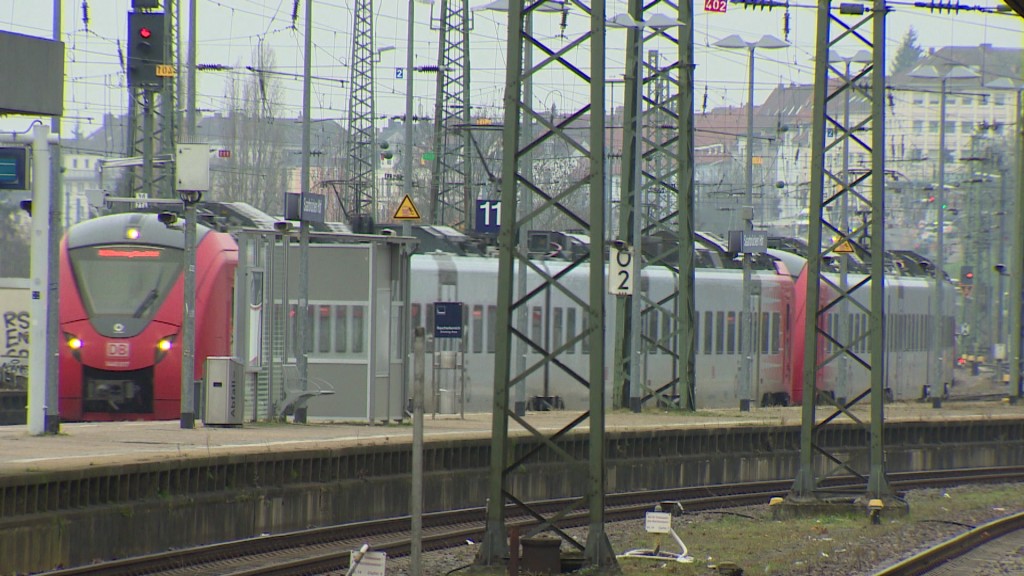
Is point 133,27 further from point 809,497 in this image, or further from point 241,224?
point 809,497

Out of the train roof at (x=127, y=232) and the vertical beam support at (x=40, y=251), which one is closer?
the vertical beam support at (x=40, y=251)

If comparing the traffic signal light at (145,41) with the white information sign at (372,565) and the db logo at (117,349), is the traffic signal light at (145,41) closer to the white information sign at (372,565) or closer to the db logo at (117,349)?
the db logo at (117,349)

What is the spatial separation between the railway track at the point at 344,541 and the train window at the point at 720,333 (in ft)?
40.3

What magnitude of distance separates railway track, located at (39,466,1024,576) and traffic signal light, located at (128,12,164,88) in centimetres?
986

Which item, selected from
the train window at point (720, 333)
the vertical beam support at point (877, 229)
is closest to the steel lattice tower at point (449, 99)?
the train window at point (720, 333)

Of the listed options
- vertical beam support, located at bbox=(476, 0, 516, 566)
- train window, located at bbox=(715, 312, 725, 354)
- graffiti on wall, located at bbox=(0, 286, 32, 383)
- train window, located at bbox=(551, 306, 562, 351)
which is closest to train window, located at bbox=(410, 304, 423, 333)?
train window, located at bbox=(551, 306, 562, 351)

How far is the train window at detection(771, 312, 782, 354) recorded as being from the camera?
1617 inches

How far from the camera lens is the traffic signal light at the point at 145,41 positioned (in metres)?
26.6

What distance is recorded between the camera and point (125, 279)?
86.0 ft

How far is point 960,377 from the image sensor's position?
7812 cm

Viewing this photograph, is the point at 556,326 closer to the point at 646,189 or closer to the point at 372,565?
the point at 646,189

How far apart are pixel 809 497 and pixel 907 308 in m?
26.8

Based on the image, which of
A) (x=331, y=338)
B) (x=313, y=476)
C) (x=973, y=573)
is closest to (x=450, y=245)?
(x=331, y=338)

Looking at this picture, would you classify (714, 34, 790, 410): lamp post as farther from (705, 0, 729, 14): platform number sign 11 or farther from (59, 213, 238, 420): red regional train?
(59, 213, 238, 420): red regional train
